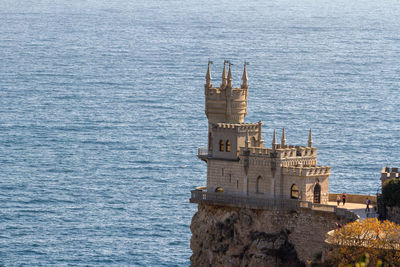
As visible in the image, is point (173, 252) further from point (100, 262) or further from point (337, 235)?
point (337, 235)

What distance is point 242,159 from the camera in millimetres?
131625

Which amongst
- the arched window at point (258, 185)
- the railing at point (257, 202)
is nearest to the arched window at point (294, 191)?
the railing at point (257, 202)

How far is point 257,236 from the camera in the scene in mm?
129375

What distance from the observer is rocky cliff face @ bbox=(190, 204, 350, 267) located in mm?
126250

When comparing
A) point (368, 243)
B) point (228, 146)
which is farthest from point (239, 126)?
point (368, 243)

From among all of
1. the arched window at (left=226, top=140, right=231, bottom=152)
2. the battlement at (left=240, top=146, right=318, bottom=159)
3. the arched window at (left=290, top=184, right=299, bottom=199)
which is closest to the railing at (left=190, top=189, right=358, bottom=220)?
the arched window at (left=290, top=184, right=299, bottom=199)

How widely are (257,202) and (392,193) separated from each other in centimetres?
1355

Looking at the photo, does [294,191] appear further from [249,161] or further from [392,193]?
[392,193]

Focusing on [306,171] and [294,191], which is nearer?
[306,171]

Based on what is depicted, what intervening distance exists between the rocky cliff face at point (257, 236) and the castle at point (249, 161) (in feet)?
6.97

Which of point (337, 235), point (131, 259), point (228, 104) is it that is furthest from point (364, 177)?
point (337, 235)

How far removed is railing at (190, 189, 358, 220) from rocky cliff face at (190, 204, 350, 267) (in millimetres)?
549

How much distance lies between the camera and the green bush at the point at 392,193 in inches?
4845

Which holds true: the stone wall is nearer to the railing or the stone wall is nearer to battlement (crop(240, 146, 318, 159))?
the railing
